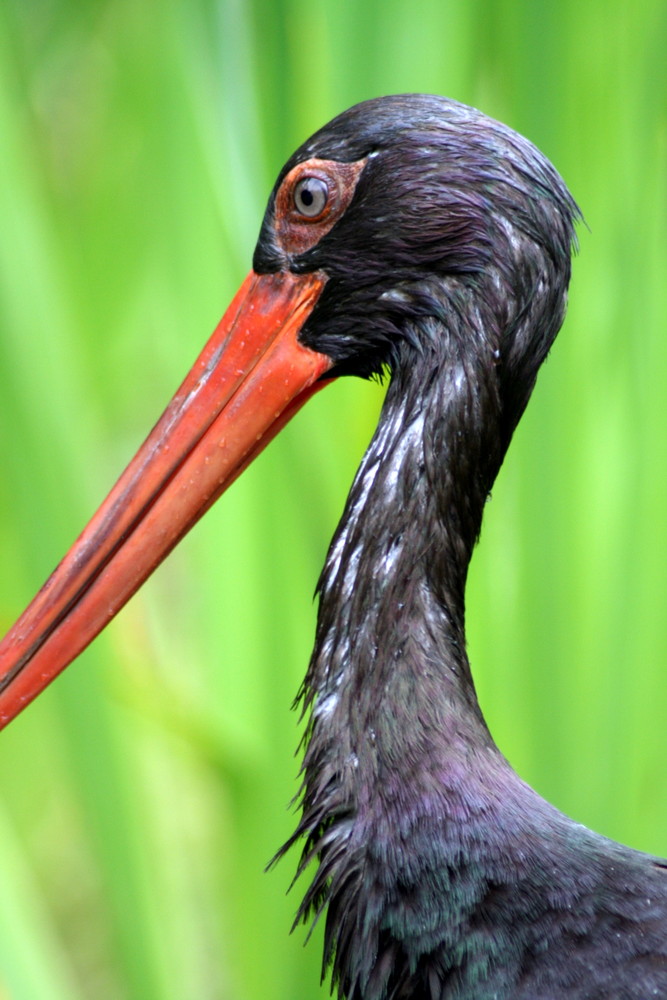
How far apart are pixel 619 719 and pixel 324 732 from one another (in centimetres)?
64

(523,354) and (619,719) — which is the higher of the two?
(523,354)

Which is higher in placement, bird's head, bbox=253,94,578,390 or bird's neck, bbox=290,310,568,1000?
bird's head, bbox=253,94,578,390

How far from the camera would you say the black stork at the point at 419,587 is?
960 mm

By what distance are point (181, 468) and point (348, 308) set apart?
0.67ft

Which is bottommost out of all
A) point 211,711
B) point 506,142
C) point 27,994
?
point 27,994

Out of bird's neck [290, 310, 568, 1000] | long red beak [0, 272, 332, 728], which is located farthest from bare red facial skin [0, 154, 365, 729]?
bird's neck [290, 310, 568, 1000]

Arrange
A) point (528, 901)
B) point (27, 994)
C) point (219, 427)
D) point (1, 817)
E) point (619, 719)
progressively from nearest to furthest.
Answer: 1. point (528, 901)
2. point (219, 427)
3. point (27, 994)
4. point (1, 817)
5. point (619, 719)

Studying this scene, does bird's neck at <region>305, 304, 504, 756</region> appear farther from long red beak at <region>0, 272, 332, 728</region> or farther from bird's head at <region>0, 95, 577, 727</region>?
long red beak at <region>0, 272, 332, 728</region>

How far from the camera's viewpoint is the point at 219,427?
3.71 ft

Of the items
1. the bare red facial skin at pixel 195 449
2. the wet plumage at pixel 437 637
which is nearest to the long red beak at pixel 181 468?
the bare red facial skin at pixel 195 449

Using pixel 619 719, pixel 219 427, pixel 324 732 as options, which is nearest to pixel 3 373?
pixel 219 427

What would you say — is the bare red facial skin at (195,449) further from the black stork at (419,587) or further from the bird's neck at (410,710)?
the bird's neck at (410,710)

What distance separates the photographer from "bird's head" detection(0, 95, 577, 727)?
101 centimetres

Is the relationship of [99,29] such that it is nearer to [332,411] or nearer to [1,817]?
[332,411]
